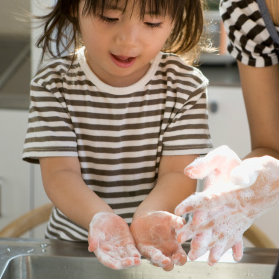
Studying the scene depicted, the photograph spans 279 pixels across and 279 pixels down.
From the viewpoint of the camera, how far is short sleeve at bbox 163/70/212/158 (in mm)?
1155

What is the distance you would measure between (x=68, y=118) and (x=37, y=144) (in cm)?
8

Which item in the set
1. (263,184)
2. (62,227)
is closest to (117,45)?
(263,184)

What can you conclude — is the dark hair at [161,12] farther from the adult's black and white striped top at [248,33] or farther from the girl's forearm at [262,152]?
the girl's forearm at [262,152]

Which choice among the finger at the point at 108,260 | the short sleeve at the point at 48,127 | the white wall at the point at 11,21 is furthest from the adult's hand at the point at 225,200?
the white wall at the point at 11,21

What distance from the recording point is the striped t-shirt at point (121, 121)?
1.16 meters

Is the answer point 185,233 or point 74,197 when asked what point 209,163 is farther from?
point 74,197

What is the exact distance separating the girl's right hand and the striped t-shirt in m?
0.23

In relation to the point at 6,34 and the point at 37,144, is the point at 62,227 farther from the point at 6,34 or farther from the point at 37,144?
A: the point at 6,34

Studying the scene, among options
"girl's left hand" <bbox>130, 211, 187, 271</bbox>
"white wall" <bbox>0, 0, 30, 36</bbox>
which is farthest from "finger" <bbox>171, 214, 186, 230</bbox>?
"white wall" <bbox>0, 0, 30, 36</bbox>

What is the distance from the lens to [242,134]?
6.66 feet

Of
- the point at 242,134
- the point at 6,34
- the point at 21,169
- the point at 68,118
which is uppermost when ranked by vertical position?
the point at 6,34

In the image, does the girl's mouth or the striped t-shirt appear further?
the striped t-shirt

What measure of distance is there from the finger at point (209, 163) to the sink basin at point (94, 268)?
16cm

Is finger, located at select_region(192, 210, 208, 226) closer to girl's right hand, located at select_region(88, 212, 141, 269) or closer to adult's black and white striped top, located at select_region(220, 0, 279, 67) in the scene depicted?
girl's right hand, located at select_region(88, 212, 141, 269)
